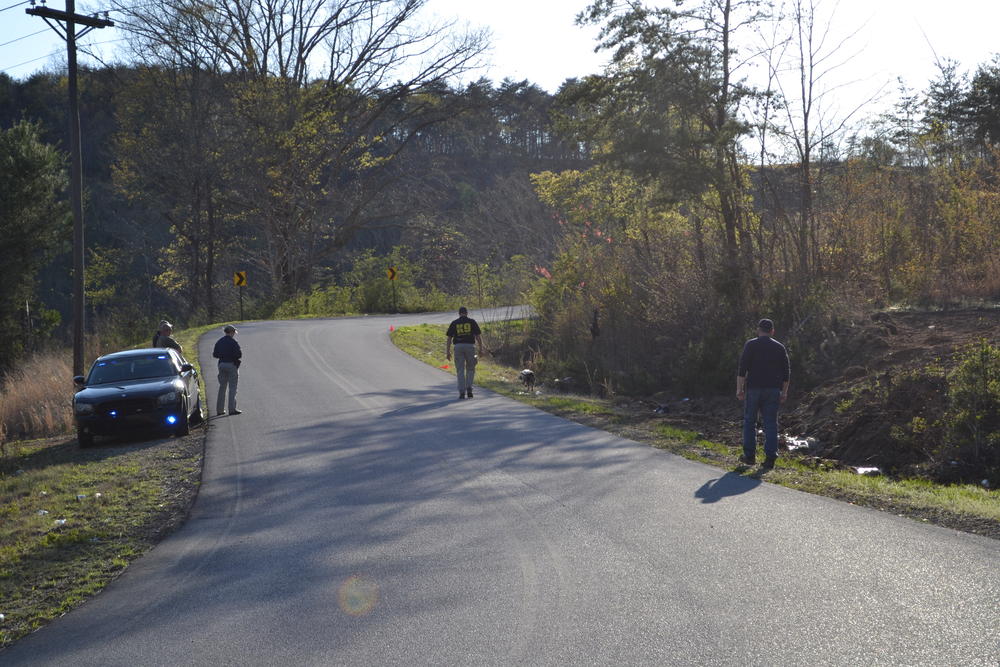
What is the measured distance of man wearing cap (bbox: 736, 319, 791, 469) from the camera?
11652mm

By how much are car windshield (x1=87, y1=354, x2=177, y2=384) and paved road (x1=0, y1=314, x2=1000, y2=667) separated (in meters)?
5.11

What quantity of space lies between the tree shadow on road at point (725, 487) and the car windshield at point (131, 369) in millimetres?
10297

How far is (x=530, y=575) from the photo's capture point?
21.7ft

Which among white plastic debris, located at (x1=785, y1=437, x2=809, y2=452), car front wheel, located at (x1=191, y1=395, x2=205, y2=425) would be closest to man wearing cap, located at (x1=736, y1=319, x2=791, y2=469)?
white plastic debris, located at (x1=785, y1=437, x2=809, y2=452)

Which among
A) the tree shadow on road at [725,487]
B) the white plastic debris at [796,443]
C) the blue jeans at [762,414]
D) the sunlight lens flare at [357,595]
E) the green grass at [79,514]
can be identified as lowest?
the white plastic debris at [796,443]

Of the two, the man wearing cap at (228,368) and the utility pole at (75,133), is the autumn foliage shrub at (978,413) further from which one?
the utility pole at (75,133)

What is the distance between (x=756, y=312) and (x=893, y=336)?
4.19 metres

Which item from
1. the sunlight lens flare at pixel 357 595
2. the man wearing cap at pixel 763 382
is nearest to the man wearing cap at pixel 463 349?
the man wearing cap at pixel 763 382

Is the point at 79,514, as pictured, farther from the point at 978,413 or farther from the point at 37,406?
the point at 37,406

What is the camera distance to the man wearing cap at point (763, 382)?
38.2 ft

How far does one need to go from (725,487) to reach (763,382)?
2.42m

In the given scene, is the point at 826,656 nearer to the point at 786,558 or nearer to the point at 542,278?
the point at 786,558

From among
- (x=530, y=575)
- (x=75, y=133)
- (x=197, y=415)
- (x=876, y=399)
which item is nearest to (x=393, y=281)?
(x=75, y=133)

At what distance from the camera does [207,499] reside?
33.3 ft
